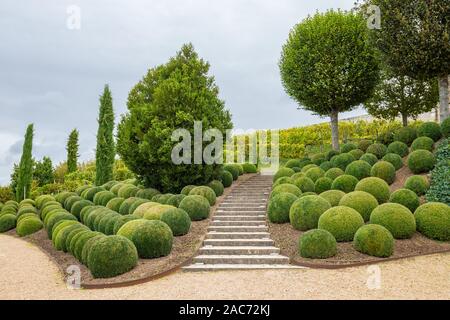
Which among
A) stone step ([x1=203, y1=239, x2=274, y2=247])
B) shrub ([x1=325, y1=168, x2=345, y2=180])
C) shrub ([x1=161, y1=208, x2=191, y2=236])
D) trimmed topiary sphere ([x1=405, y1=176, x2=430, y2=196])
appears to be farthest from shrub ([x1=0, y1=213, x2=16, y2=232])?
trimmed topiary sphere ([x1=405, y1=176, x2=430, y2=196])

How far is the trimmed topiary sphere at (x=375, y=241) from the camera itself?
1206cm

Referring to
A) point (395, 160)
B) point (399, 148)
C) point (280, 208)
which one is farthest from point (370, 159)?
point (280, 208)

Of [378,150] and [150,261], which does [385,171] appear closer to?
[378,150]

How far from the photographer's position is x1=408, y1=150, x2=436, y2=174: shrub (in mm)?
17781

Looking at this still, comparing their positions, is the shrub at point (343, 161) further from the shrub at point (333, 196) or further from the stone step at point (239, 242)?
the stone step at point (239, 242)

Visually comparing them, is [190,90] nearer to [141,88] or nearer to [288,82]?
[141,88]

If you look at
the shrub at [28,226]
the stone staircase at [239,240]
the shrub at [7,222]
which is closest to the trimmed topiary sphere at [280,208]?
the stone staircase at [239,240]

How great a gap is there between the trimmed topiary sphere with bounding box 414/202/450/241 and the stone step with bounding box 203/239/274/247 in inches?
185

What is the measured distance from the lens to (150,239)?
1266cm

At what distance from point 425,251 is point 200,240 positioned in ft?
22.7

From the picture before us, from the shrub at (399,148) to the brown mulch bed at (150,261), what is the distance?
29.7ft

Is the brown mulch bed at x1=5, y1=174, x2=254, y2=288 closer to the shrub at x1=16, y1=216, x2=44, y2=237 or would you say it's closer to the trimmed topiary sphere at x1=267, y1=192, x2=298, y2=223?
the shrub at x1=16, y1=216, x2=44, y2=237

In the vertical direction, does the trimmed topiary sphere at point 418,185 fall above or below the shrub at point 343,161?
below

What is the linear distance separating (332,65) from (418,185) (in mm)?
9840
